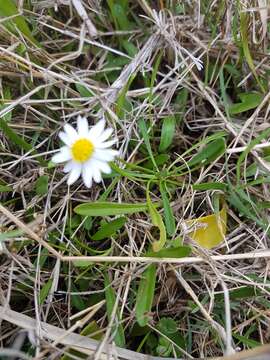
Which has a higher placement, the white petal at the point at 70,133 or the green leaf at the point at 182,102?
the white petal at the point at 70,133

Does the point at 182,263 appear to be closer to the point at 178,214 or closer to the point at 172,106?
the point at 178,214

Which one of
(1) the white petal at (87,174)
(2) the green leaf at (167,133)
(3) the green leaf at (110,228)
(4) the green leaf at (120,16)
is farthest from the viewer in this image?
(4) the green leaf at (120,16)

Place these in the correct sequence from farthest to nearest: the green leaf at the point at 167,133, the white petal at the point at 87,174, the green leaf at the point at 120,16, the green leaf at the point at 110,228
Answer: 1. the green leaf at the point at 120,16
2. the green leaf at the point at 167,133
3. the green leaf at the point at 110,228
4. the white petal at the point at 87,174

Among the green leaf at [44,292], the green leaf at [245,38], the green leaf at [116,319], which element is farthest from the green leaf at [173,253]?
the green leaf at [245,38]

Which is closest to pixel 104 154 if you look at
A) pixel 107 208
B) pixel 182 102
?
pixel 107 208

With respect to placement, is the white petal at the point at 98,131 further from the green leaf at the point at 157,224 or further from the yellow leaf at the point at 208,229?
the yellow leaf at the point at 208,229

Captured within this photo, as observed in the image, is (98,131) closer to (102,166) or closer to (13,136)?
(102,166)

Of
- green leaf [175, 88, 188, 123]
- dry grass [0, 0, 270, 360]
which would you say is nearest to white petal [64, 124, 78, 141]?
dry grass [0, 0, 270, 360]
